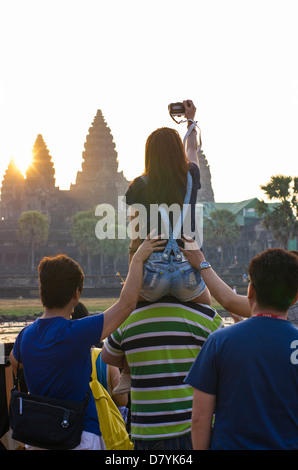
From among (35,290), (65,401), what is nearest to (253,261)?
(65,401)

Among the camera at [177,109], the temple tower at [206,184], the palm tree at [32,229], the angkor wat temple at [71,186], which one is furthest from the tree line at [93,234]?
the camera at [177,109]

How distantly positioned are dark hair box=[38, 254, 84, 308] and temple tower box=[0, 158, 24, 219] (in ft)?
255

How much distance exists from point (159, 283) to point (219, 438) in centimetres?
81

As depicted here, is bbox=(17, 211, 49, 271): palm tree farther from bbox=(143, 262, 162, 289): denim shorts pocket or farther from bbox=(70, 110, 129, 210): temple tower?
bbox=(143, 262, 162, 289): denim shorts pocket

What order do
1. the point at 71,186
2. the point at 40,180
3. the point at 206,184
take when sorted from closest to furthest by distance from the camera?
the point at 40,180, the point at 71,186, the point at 206,184

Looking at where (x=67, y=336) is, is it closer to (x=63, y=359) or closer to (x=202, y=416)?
(x=63, y=359)

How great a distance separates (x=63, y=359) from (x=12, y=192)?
3252 inches

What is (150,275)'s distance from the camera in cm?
309

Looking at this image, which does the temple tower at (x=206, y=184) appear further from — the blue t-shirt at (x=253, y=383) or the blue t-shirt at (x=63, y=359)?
the blue t-shirt at (x=253, y=383)

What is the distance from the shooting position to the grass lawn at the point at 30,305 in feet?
110

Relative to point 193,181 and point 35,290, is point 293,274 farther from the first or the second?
point 35,290

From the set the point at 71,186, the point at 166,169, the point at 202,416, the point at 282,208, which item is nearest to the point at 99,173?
the point at 71,186

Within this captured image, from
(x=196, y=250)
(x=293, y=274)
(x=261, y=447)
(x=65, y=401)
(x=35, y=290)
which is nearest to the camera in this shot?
(x=261, y=447)
